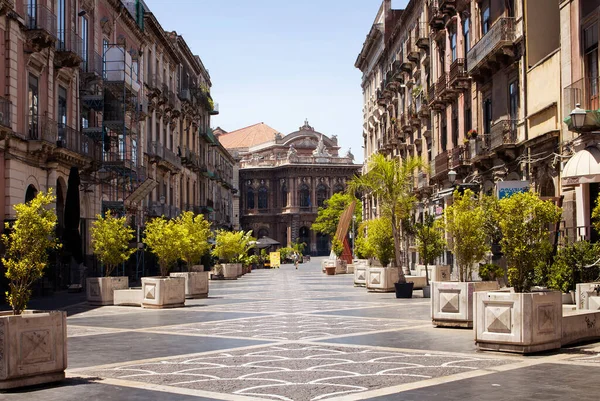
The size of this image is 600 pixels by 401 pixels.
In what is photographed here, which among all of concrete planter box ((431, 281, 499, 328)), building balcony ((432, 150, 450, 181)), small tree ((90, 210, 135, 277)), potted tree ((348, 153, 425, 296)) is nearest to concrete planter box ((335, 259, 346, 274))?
building balcony ((432, 150, 450, 181))

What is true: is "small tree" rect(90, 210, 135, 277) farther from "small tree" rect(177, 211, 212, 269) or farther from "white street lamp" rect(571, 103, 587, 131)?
"white street lamp" rect(571, 103, 587, 131)

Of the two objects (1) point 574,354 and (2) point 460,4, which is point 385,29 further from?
(1) point 574,354

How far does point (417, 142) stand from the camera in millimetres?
49531

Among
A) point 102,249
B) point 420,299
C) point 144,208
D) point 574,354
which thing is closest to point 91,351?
point 574,354

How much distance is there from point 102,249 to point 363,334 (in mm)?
12073

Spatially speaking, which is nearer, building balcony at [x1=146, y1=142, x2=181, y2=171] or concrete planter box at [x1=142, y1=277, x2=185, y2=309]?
concrete planter box at [x1=142, y1=277, x2=185, y2=309]

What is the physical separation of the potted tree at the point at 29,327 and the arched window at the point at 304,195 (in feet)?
358

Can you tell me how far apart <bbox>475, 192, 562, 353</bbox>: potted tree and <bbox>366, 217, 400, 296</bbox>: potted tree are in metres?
13.5

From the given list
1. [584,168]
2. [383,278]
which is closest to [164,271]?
[383,278]

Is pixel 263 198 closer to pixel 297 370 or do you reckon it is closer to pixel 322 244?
pixel 322 244

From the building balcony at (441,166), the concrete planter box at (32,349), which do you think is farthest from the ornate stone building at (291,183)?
the concrete planter box at (32,349)

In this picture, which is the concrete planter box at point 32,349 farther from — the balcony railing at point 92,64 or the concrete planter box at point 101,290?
the balcony railing at point 92,64

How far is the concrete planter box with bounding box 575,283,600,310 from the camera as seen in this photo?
15.1 meters

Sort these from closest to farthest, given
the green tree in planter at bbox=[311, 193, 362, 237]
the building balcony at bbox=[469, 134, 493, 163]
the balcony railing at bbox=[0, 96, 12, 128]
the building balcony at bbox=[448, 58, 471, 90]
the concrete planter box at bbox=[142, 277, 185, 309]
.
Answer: the concrete planter box at bbox=[142, 277, 185, 309], the balcony railing at bbox=[0, 96, 12, 128], the building balcony at bbox=[469, 134, 493, 163], the building balcony at bbox=[448, 58, 471, 90], the green tree in planter at bbox=[311, 193, 362, 237]
